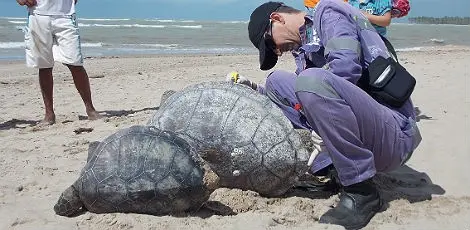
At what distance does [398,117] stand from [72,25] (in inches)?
145

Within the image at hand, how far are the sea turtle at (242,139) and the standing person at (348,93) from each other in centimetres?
23

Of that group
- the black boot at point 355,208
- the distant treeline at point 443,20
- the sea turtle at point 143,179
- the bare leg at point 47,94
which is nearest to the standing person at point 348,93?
the black boot at point 355,208

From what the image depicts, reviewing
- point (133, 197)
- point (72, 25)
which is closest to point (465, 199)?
point (133, 197)

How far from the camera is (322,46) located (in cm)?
290

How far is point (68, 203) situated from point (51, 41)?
3039mm

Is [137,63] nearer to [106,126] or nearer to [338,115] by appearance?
[106,126]

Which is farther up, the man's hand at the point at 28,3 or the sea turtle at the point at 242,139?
the man's hand at the point at 28,3

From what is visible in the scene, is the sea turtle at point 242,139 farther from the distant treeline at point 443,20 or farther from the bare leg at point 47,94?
the distant treeline at point 443,20

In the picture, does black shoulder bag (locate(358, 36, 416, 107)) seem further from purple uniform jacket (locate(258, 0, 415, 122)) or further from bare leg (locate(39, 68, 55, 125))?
bare leg (locate(39, 68, 55, 125))

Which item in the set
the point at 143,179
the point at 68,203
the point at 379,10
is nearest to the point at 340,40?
the point at 143,179

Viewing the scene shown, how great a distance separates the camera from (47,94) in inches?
213

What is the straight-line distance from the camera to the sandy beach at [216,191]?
2674mm

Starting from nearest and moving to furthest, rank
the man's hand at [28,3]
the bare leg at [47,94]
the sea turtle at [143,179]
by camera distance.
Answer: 1. the sea turtle at [143,179]
2. the man's hand at [28,3]
3. the bare leg at [47,94]

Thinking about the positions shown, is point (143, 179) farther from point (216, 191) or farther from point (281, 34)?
point (281, 34)
